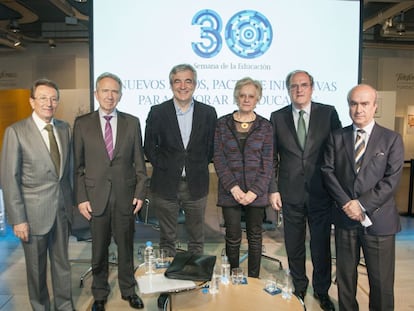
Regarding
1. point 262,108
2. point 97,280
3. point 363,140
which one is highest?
point 262,108

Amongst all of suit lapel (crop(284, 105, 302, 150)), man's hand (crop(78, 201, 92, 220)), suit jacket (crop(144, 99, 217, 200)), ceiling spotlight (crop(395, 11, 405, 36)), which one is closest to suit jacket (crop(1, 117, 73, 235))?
man's hand (crop(78, 201, 92, 220))

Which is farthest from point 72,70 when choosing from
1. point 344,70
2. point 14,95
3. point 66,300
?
point 66,300

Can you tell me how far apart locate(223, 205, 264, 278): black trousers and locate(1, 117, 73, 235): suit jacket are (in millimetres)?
1186

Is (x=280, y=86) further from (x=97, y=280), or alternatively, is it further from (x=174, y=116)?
(x=97, y=280)

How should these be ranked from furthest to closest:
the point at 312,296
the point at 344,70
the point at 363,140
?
the point at 344,70 → the point at 312,296 → the point at 363,140

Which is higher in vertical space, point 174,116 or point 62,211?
point 174,116

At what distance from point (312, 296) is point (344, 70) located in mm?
2425

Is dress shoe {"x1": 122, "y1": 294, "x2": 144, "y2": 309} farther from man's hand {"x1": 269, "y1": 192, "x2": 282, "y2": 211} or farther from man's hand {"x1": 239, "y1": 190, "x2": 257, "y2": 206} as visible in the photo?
man's hand {"x1": 269, "y1": 192, "x2": 282, "y2": 211}

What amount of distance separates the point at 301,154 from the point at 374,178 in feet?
1.86

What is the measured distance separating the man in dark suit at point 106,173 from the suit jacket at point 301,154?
1.02 meters

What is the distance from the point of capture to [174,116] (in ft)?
8.93

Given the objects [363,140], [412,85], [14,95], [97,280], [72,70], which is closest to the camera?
[363,140]

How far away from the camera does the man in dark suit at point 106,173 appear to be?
8.13 feet

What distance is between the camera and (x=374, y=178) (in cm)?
217
